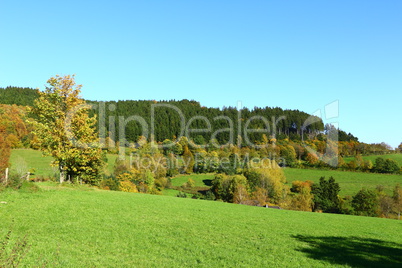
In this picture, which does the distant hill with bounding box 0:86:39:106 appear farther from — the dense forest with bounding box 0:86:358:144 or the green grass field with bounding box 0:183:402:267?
the green grass field with bounding box 0:183:402:267

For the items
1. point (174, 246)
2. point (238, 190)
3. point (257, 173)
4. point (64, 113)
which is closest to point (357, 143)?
point (257, 173)

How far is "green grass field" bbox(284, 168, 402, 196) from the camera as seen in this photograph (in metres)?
88.8

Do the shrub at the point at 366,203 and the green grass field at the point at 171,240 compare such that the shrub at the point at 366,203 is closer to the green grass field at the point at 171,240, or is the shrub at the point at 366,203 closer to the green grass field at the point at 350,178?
the green grass field at the point at 350,178

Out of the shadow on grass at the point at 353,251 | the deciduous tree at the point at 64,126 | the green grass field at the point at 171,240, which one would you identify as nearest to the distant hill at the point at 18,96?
the deciduous tree at the point at 64,126

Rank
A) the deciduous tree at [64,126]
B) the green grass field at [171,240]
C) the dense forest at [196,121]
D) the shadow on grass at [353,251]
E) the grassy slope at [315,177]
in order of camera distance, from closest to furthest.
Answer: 1. the green grass field at [171,240]
2. the shadow on grass at [353,251]
3. the deciduous tree at [64,126]
4. the grassy slope at [315,177]
5. the dense forest at [196,121]

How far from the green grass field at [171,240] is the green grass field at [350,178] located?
7852cm

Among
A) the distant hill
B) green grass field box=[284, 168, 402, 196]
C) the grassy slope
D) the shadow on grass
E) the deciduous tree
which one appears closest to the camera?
the shadow on grass

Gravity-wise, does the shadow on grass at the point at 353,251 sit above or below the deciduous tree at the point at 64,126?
below

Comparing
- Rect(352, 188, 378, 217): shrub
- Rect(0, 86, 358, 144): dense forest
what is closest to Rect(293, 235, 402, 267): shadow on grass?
Rect(352, 188, 378, 217): shrub

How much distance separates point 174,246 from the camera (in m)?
12.3

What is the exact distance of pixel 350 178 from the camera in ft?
323

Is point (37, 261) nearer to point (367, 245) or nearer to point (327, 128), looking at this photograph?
point (367, 245)

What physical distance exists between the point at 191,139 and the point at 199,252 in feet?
416

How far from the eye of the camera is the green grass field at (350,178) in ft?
291
